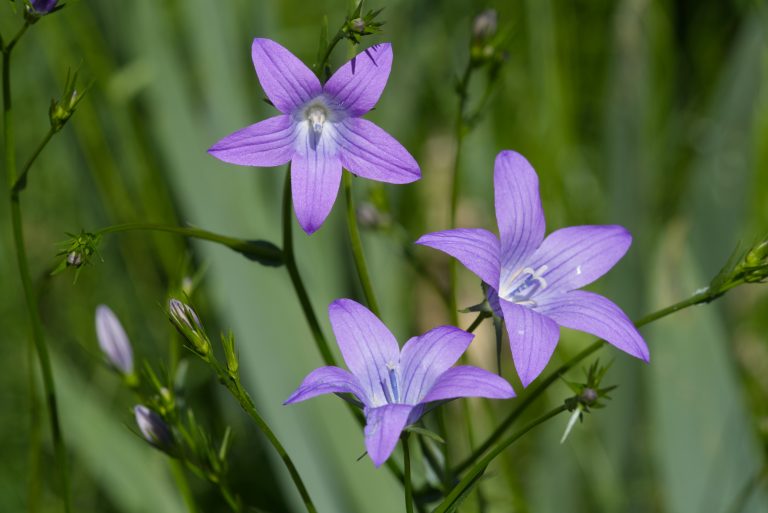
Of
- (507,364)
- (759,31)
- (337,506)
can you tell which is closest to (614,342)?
(337,506)

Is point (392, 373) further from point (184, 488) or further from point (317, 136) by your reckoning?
point (184, 488)

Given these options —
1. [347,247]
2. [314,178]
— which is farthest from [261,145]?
[347,247]

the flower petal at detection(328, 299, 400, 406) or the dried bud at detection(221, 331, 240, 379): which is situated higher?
the dried bud at detection(221, 331, 240, 379)

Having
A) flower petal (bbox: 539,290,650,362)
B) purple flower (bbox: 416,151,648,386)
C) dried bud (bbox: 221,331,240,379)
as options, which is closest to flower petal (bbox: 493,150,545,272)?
purple flower (bbox: 416,151,648,386)

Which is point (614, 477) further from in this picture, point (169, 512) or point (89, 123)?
point (89, 123)

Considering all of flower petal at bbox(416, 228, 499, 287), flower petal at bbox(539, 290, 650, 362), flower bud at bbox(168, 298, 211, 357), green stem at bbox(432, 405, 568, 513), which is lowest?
green stem at bbox(432, 405, 568, 513)

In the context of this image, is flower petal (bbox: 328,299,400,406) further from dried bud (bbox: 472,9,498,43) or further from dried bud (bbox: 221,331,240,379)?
dried bud (bbox: 472,9,498,43)

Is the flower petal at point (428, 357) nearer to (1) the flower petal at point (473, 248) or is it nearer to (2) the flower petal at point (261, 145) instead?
(1) the flower petal at point (473, 248)
